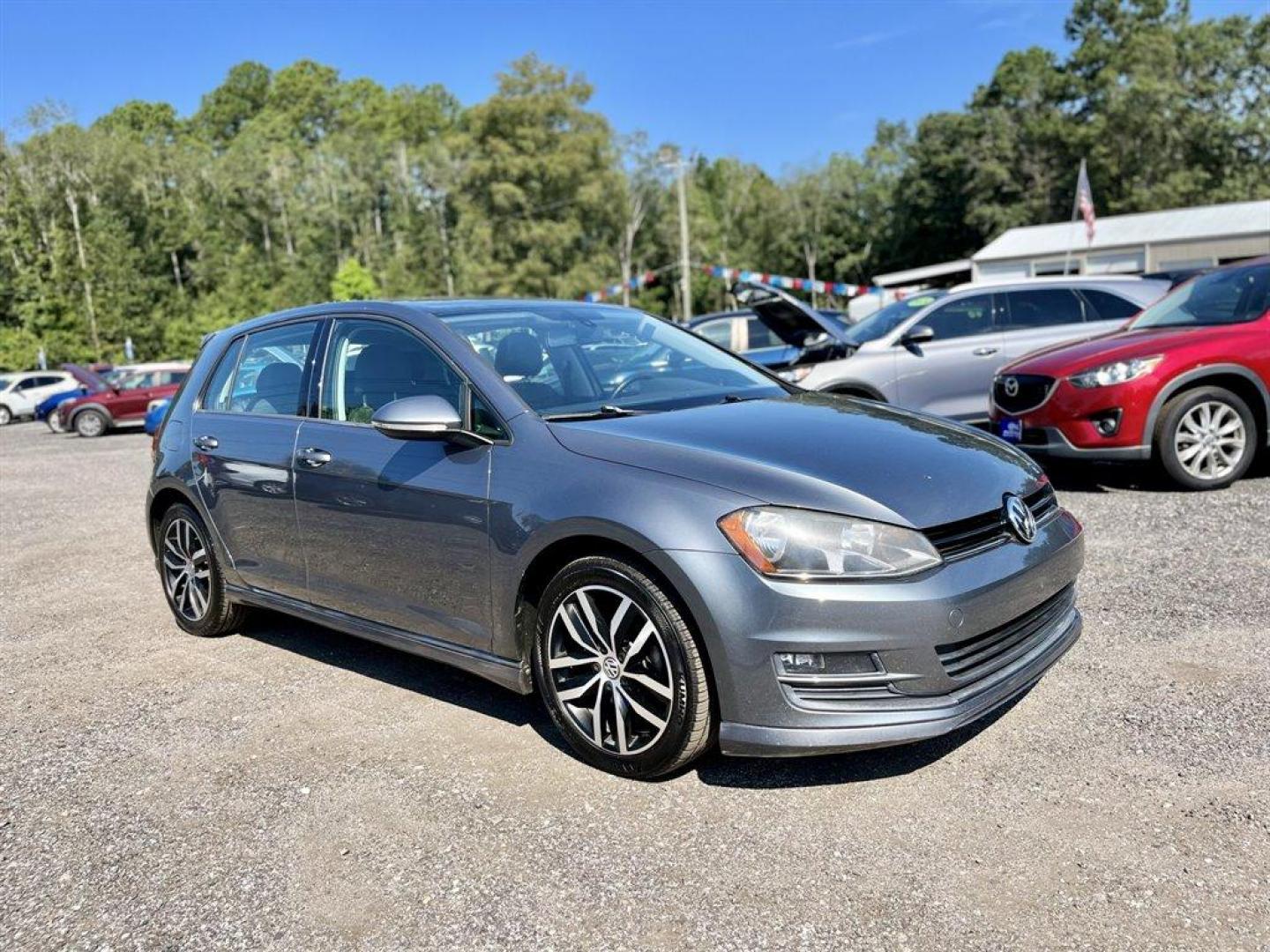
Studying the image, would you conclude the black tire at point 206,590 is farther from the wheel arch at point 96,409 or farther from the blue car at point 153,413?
the wheel arch at point 96,409

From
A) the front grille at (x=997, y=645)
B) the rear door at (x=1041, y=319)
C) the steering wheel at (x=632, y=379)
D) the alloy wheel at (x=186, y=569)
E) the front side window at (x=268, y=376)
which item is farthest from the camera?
the rear door at (x=1041, y=319)

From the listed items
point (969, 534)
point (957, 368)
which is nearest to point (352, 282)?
point (957, 368)

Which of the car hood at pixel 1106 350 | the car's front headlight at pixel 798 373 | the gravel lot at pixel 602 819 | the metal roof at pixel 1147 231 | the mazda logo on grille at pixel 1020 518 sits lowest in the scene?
the gravel lot at pixel 602 819

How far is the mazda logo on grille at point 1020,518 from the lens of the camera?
10.8 feet

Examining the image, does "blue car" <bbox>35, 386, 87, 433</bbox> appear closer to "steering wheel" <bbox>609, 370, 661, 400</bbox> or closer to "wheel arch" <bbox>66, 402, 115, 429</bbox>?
"wheel arch" <bbox>66, 402, 115, 429</bbox>

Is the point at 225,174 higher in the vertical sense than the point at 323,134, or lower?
lower

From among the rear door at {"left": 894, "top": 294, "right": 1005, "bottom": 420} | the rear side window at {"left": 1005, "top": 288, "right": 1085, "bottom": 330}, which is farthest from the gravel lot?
the rear side window at {"left": 1005, "top": 288, "right": 1085, "bottom": 330}

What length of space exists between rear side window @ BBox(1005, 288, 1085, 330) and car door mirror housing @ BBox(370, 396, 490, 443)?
749cm

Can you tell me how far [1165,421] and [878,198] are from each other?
7092cm

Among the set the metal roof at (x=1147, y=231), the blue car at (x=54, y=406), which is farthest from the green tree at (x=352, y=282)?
the metal roof at (x=1147, y=231)

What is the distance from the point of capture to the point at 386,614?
399 centimetres

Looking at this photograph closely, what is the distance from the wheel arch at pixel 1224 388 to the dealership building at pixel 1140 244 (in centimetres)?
2871

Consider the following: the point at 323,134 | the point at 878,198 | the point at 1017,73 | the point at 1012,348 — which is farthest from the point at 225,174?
the point at 1012,348

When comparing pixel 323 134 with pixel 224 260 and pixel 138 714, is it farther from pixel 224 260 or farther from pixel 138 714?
pixel 138 714
